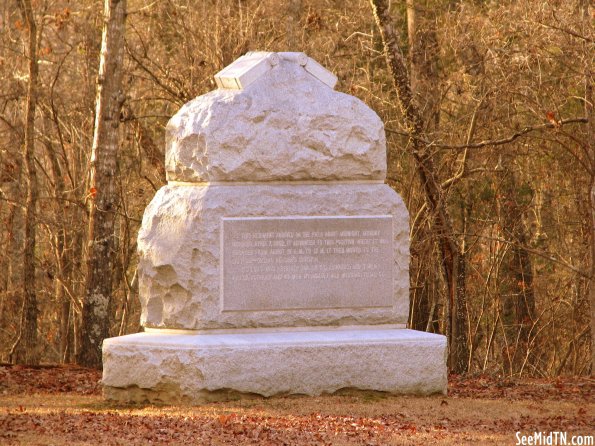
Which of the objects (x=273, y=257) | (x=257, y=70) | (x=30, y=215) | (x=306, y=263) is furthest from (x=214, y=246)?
(x=30, y=215)

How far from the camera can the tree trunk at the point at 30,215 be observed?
43.9 feet

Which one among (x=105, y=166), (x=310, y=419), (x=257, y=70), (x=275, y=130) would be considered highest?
(x=257, y=70)

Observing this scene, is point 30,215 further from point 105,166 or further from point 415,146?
point 415,146

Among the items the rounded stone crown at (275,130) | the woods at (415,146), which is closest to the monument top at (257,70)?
the rounded stone crown at (275,130)

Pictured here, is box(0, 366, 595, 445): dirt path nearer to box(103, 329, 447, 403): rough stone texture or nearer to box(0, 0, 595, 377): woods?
box(103, 329, 447, 403): rough stone texture

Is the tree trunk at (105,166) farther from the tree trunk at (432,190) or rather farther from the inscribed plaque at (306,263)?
the inscribed plaque at (306,263)

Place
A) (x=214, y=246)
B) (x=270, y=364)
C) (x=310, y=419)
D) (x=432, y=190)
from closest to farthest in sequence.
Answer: (x=310, y=419) < (x=270, y=364) < (x=214, y=246) < (x=432, y=190)

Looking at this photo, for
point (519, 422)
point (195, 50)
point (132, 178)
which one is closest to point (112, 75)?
point (195, 50)

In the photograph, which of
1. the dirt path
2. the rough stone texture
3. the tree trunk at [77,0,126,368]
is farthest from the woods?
the rough stone texture

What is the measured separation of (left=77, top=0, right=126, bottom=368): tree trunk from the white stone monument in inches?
98.2

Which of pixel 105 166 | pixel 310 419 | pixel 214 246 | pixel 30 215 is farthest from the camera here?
pixel 30 215

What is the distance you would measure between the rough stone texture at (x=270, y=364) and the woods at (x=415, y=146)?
2.97m

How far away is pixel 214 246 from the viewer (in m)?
8.91

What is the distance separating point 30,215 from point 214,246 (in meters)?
5.25
